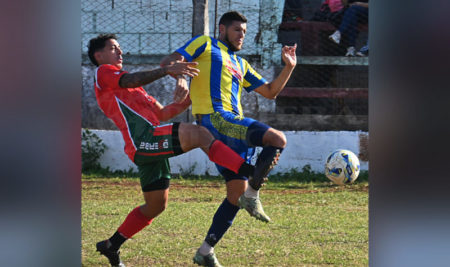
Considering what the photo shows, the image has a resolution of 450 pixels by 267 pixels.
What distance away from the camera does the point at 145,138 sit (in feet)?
13.7

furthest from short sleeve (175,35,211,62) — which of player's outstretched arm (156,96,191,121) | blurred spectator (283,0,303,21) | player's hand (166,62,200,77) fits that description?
blurred spectator (283,0,303,21)

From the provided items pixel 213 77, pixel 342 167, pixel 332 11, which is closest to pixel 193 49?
pixel 213 77

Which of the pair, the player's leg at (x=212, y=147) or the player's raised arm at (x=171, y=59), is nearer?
the player's leg at (x=212, y=147)

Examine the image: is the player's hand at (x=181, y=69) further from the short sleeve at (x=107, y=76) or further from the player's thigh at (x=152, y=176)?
the player's thigh at (x=152, y=176)

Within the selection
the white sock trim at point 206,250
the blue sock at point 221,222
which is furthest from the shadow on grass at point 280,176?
the white sock trim at point 206,250

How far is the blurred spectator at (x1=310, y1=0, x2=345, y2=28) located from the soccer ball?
3.92 m

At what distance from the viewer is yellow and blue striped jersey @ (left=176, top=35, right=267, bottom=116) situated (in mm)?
4523

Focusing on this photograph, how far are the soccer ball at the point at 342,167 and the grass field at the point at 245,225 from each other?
0.40 meters

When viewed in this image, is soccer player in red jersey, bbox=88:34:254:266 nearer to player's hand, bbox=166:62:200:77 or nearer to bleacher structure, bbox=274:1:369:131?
player's hand, bbox=166:62:200:77

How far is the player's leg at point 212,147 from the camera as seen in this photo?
3873mm

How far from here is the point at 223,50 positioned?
4.75 meters
